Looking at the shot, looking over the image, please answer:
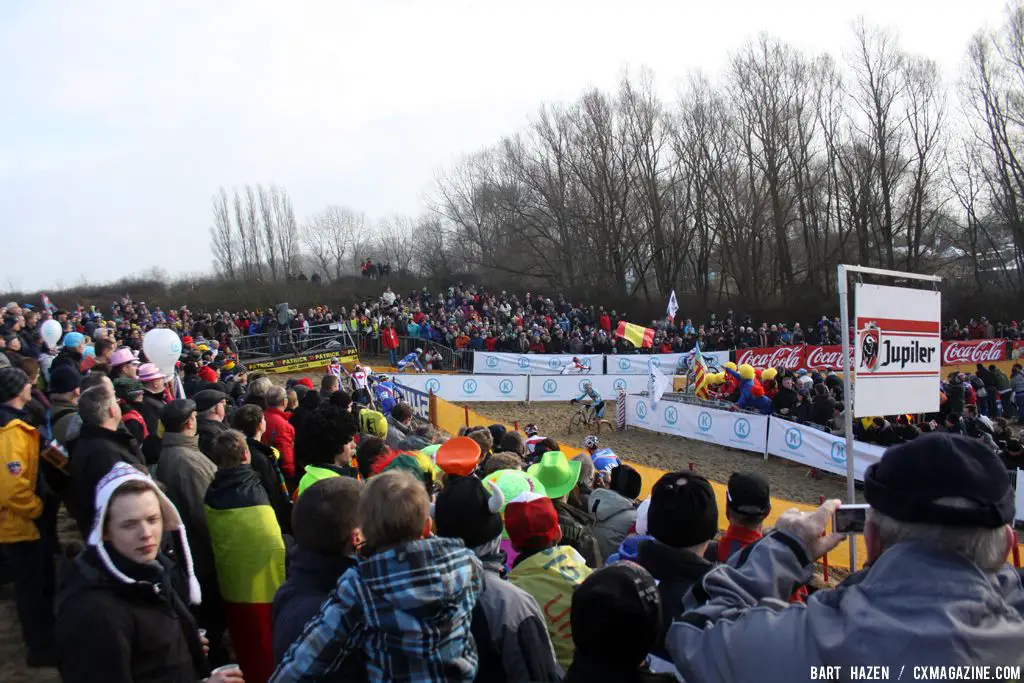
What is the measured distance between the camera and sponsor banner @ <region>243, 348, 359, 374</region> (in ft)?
85.4

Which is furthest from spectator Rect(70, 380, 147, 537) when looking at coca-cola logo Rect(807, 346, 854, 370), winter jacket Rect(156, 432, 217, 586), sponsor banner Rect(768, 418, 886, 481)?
coca-cola logo Rect(807, 346, 854, 370)

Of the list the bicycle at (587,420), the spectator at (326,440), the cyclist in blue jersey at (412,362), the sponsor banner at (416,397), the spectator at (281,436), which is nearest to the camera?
the spectator at (326,440)

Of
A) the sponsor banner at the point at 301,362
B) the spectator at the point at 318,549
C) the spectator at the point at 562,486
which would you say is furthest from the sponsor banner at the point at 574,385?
the spectator at the point at 318,549

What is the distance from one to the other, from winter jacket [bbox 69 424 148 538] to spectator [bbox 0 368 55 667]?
506 mm

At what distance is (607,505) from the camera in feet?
15.8

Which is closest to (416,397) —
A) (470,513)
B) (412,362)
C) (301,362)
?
(412,362)

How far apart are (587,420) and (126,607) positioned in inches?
708

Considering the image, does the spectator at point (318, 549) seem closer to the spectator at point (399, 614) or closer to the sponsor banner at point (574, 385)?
the spectator at point (399, 614)

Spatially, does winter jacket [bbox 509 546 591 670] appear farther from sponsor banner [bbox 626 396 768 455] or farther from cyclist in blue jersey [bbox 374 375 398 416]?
sponsor banner [bbox 626 396 768 455]

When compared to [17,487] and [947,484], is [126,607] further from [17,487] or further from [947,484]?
[17,487]

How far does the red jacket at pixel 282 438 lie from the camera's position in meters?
6.15

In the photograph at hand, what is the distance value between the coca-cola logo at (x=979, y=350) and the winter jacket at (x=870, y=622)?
32.3m

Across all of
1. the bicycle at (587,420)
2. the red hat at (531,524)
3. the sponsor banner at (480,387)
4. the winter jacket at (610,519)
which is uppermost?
the red hat at (531,524)

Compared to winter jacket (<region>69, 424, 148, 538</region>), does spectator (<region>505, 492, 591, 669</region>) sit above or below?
below
